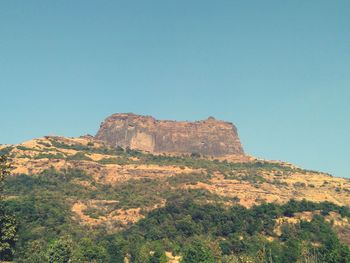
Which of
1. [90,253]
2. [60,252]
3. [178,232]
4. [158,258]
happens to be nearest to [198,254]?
[158,258]

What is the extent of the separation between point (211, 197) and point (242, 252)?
62057 mm

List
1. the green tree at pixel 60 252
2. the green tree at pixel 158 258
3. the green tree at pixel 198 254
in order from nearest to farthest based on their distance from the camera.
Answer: the green tree at pixel 60 252 → the green tree at pixel 198 254 → the green tree at pixel 158 258

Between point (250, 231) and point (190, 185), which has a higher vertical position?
point (190, 185)

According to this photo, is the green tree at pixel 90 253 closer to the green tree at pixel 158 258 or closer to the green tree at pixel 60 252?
the green tree at pixel 60 252

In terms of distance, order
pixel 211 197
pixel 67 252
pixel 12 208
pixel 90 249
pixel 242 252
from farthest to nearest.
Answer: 1. pixel 211 197
2. pixel 12 208
3. pixel 242 252
4. pixel 90 249
5. pixel 67 252

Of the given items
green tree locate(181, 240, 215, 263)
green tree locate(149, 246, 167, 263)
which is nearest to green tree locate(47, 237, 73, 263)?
green tree locate(149, 246, 167, 263)

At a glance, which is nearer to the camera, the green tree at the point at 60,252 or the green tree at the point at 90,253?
the green tree at the point at 60,252

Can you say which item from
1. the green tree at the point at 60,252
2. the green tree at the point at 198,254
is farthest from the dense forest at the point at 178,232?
the green tree at the point at 60,252

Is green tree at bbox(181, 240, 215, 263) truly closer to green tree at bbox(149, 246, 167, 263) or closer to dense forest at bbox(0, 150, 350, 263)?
dense forest at bbox(0, 150, 350, 263)

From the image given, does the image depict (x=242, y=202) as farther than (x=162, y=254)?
Yes

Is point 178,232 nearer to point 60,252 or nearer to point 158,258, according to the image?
point 158,258

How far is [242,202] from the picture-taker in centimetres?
18338

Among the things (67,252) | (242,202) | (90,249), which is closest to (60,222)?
(90,249)

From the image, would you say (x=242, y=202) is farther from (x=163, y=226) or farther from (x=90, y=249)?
(x=90, y=249)
